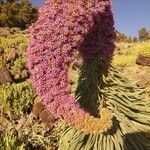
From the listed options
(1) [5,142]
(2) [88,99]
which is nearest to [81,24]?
(2) [88,99]

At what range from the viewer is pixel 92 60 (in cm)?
668

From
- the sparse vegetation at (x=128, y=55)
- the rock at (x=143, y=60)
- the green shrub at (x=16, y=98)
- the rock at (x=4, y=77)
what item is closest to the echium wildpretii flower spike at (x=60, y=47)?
the green shrub at (x=16, y=98)

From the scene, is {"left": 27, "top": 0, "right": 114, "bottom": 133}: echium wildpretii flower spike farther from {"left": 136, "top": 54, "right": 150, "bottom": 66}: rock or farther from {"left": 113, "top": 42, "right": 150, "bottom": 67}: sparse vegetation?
{"left": 136, "top": 54, "right": 150, "bottom": 66}: rock

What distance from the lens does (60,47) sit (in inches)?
214

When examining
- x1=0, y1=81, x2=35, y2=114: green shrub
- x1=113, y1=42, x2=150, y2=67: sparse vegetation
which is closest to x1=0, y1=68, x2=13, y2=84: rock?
x1=0, y1=81, x2=35, y2=114: green shrub

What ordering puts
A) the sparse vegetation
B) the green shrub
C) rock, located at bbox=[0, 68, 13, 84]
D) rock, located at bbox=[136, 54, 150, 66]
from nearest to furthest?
the green shrub
rock, located at bbox=[0, 68, 13, 84]
rock, located at bbox=[136, 54, 150, 66]
the sparse vegetation

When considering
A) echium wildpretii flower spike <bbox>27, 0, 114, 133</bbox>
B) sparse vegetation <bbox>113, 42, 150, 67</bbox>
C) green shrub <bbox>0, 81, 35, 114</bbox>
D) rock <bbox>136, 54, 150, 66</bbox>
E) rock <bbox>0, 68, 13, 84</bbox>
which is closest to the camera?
echium wildpretii flower spike <bbox>27, 0, 114, 133</bbox>

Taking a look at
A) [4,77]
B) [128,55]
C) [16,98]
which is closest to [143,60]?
[128,55]

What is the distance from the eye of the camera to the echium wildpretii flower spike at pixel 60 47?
5.36 meters

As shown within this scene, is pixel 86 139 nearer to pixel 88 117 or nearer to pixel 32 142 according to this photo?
pixel 88 117

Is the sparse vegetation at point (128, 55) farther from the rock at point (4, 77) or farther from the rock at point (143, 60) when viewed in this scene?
the rock at point (4, 77)

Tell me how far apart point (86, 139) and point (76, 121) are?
1.71 m

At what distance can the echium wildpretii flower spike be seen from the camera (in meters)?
5.36

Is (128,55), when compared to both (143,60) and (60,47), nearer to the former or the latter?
(143,60)
